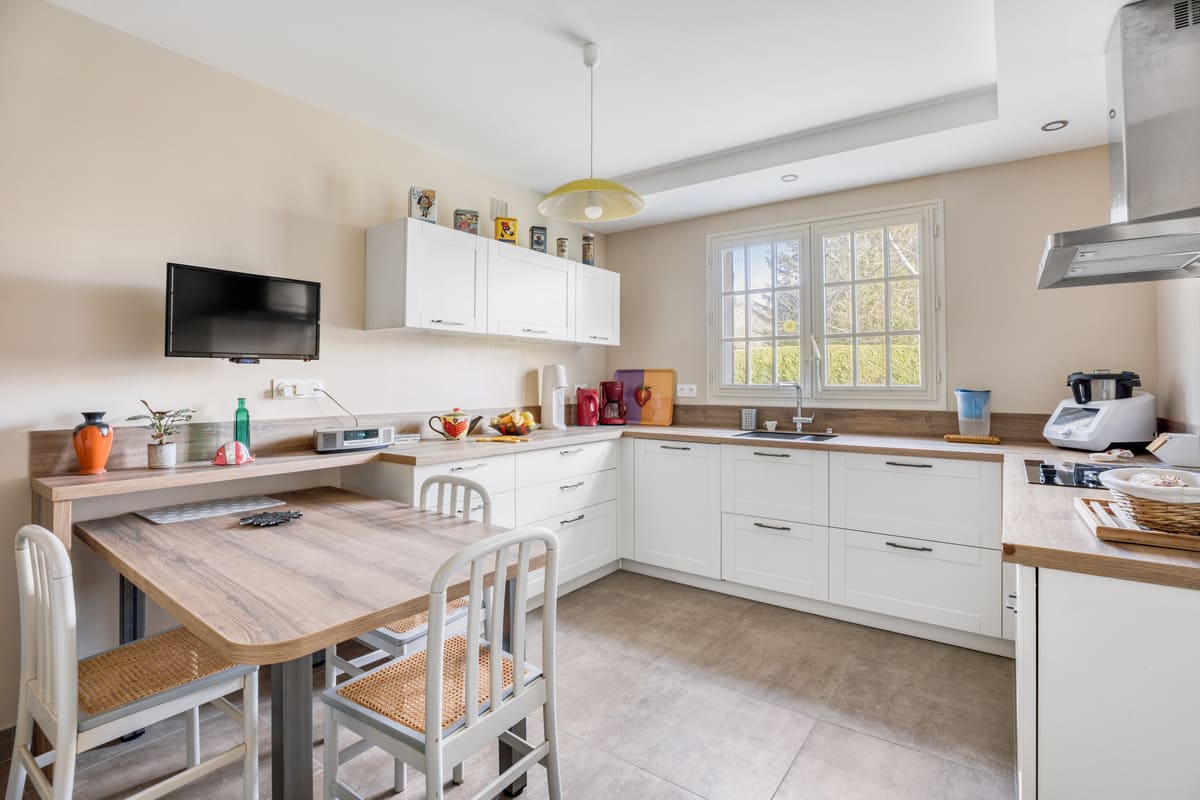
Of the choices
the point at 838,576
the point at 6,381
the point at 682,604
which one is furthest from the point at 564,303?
the point at 6,381

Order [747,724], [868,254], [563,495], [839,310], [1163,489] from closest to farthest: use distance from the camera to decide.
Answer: [1163,489], [747,724], [563,495], [868,254], [839,310]

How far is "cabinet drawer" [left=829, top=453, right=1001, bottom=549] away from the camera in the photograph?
2527mm

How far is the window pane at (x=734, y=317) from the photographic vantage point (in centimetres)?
395

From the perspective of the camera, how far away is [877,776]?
5.75 ft

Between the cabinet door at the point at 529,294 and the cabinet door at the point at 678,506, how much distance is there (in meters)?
0.95

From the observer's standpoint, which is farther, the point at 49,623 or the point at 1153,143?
the point at 1153,143

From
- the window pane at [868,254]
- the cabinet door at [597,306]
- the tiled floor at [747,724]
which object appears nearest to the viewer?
the tiled floor at [747,724]

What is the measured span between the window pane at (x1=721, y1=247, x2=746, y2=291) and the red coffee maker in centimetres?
104

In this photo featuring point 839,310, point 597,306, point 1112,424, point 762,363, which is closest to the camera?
point 1112,424

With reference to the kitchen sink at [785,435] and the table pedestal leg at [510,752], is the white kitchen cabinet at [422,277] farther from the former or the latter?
the kitchen sink at [785,435]

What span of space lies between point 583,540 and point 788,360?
179cm

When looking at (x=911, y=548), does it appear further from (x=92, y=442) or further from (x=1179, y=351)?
(x=92, y=442)

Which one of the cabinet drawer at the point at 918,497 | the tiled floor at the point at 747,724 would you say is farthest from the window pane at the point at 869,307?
the tiled floor at the point at 747,724

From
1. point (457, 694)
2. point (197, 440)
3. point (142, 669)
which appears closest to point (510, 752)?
point (457, 694)
